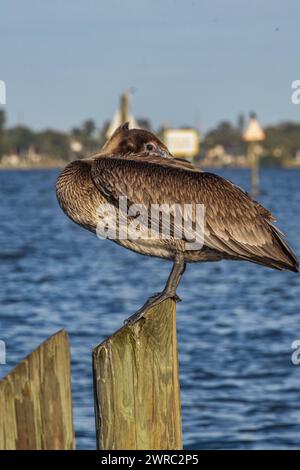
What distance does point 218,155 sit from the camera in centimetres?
17188

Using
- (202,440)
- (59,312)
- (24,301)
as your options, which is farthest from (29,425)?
(24,301)

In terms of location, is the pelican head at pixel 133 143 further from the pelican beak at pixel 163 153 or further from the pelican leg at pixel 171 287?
the pelican leg at pixel 171 287

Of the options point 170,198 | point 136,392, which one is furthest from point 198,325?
point 136,392

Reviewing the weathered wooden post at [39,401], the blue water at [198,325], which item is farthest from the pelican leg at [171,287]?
the blue water at [198,325]

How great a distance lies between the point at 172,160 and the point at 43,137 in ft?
518

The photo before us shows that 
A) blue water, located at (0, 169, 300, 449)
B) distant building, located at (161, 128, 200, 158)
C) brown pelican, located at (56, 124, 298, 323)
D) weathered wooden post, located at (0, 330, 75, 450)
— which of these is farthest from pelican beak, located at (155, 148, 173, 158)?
distant building, located at (161, 128, 200, 158)

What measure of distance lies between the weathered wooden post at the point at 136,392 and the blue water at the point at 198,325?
5.56m

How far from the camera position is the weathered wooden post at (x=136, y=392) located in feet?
13.4

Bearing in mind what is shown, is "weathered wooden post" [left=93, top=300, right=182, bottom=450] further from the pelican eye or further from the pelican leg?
the pelican eye

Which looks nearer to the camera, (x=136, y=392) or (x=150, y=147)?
(x=136, y=392)

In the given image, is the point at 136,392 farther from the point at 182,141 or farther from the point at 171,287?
the point at 182,141

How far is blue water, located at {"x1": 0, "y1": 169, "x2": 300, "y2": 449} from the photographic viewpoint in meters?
10.8

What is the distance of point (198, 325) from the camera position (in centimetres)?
1625

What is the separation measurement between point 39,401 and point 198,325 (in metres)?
12.6
